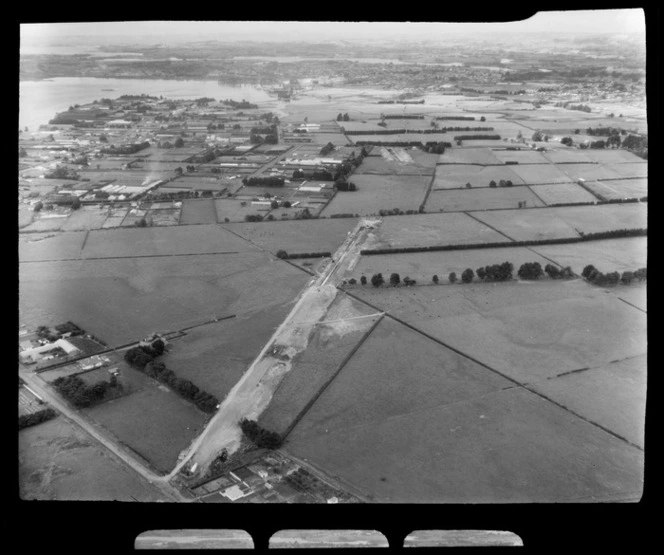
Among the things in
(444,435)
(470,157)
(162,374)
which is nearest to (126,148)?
(162,374)

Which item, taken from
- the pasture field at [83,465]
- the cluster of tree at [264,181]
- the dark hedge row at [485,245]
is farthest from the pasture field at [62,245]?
the dark hedge row at [485,245]

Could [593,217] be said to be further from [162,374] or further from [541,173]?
[162,374]

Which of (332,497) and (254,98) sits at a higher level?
(254,98)

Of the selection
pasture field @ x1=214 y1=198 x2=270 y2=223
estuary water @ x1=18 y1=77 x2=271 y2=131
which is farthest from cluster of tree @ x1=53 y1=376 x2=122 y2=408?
pasture field @ x1=214 y1=198 x2=270 y2=223

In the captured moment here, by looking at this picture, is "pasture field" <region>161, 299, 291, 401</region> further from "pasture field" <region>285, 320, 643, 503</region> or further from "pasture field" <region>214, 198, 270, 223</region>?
"pasture field" <region>214, 198, 270, 223</region>

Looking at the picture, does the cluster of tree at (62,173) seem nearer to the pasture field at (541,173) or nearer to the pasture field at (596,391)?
the pasture field at (596,391)
